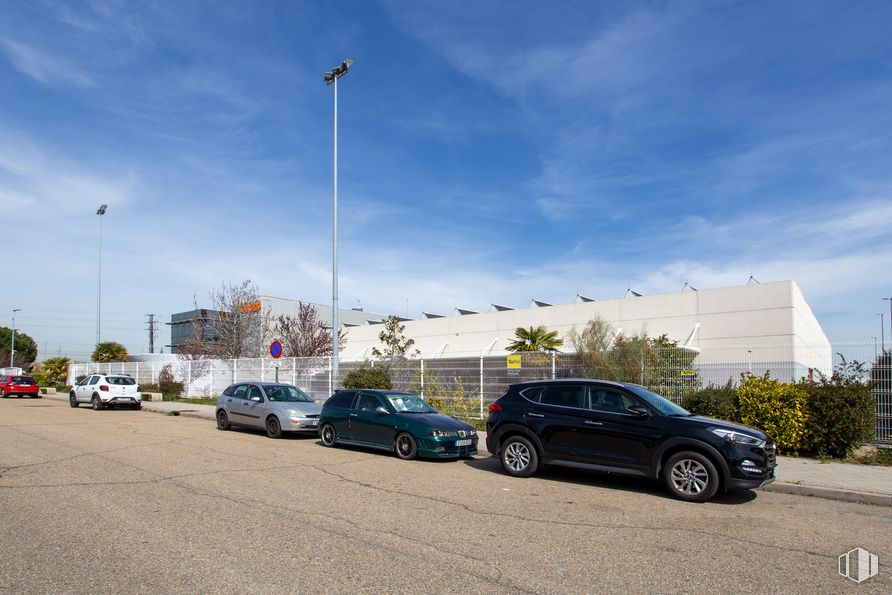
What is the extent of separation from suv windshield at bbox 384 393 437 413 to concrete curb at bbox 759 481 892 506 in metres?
6.84

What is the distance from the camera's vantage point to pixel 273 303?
2106 inches

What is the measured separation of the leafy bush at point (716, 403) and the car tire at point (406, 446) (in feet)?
20.4

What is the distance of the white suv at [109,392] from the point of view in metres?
27.9

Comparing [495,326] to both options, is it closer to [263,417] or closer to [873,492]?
[263,417]

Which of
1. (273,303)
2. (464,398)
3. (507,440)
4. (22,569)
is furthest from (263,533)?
(273,303)

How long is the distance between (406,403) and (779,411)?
7.85m

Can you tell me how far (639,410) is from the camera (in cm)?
992

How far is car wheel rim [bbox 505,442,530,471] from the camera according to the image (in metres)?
10.9

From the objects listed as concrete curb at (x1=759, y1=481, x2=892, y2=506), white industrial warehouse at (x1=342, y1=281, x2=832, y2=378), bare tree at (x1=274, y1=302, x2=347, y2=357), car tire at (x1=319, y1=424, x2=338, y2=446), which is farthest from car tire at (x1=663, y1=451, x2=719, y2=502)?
bare tree at (x1=274, y1=302, x2=347, y2=357)

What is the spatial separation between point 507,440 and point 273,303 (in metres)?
45.0

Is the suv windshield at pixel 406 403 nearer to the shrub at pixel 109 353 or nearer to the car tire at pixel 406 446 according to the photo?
the car tire at pixel 406 446

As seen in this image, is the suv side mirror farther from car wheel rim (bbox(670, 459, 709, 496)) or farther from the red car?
the red car

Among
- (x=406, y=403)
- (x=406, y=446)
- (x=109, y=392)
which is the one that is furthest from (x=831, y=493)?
(x=109, y=392)

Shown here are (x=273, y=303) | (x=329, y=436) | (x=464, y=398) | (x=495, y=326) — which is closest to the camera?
(x=329, y=436)
